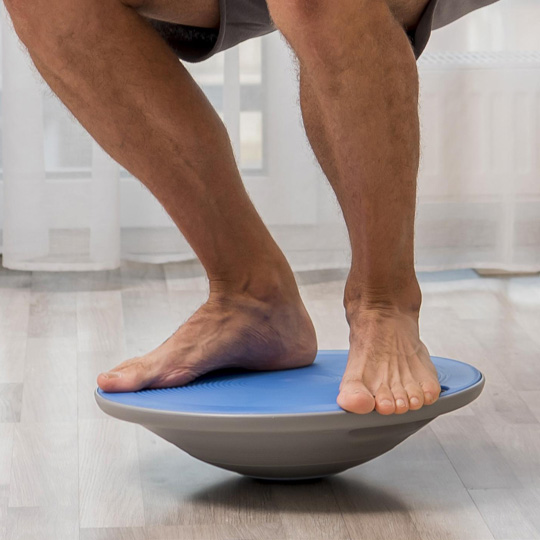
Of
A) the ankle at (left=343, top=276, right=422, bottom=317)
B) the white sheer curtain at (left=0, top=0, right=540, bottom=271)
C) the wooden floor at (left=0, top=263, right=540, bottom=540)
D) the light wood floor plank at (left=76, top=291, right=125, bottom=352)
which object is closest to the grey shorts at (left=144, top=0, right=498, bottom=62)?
the ankle at (left=343, top=276, right=422, bottom=317)

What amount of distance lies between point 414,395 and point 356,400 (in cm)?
7

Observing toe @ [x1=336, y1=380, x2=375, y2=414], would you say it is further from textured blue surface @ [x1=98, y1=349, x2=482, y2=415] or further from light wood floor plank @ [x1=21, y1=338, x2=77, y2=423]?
light wood floor plank @ [x1=21, y1=338, x2=77, y2=423]

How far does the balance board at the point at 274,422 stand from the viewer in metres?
1.04

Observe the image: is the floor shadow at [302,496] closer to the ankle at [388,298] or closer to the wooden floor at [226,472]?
the wooden floor at [226,472]

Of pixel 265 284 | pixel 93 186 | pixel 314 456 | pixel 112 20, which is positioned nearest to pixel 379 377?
pixel 314 456

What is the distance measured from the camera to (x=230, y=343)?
1.23m

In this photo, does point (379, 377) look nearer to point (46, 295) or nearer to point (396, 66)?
point (396, 66)

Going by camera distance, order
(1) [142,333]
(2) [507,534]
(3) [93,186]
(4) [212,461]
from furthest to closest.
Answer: (3) [93,186] → (1) [142,333] → (4) [212,461] → (2) [507,534]

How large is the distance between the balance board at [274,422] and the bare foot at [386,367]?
2 cm

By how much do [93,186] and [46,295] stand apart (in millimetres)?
320

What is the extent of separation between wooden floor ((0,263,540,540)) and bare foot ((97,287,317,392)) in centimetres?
12

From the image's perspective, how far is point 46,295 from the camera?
220 cm

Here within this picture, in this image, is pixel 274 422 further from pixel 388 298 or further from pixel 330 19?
pixel 330 19

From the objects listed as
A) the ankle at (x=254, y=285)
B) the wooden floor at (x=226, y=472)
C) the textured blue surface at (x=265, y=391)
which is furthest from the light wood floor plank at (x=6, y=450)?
the ankle at (x=254, y=285)
